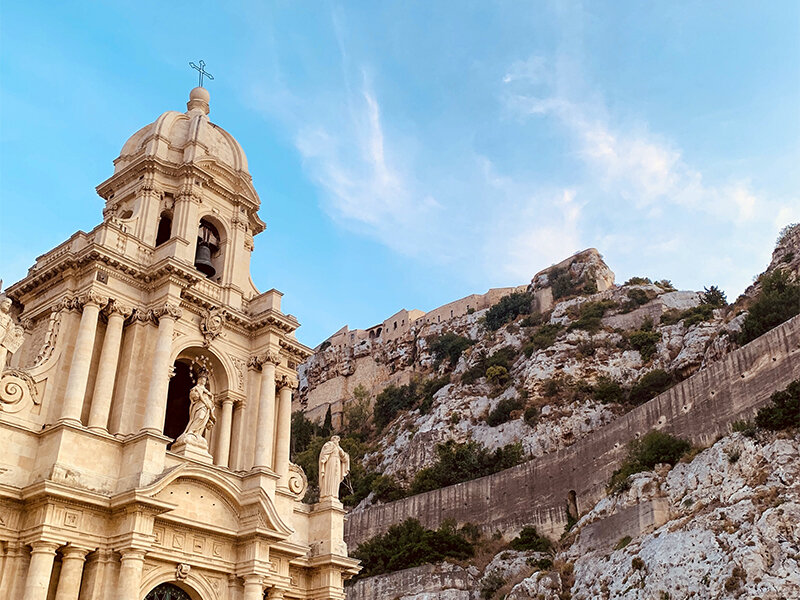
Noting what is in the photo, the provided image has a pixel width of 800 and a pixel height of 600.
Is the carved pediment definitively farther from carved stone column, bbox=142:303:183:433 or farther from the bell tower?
the bell tower

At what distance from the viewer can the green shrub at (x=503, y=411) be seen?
204ft

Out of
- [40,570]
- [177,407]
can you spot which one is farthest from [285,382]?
[40,570]

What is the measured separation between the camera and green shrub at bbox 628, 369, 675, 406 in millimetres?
54312

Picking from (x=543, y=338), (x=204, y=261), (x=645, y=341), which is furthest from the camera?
(x=543, y=338)

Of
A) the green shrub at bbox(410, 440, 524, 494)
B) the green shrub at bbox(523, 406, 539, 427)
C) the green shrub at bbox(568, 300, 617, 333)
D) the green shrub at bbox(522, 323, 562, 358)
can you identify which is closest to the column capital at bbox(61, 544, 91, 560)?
the green shrub at bbox(410, 440, 524, 494)

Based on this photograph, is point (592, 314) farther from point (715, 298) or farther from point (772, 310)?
point (772, 310)

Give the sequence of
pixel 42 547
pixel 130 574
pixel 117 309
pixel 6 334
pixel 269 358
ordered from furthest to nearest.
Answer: pixel 269 358 → pixel 117 309 → pixel 6 334 → pixel 130 574 → pixel 42 547

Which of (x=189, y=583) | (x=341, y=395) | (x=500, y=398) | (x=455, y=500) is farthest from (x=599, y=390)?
(x=189, y=583)

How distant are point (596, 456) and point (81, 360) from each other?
30.6 m

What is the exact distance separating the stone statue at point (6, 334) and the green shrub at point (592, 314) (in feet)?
185

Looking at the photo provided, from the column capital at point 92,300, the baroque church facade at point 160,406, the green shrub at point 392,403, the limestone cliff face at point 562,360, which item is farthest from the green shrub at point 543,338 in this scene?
the column capital at point 92,300

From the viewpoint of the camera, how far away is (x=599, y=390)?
5906 cm

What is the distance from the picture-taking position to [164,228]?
24312 mm

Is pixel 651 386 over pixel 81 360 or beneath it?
over
